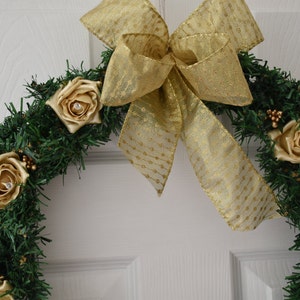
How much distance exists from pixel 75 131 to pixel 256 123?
0.88 ft

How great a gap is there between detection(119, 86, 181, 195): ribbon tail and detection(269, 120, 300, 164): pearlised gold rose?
0.51 ft

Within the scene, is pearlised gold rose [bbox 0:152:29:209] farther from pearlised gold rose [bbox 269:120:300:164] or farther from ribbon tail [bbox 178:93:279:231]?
pearlised gold rose [bbox 269:120:300:164]

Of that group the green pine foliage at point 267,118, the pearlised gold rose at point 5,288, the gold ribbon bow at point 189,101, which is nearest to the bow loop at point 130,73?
the gold ribbon bow at point 189,101

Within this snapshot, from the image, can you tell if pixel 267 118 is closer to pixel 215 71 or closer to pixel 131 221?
pixel 215 71

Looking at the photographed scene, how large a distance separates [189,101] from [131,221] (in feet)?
0.73

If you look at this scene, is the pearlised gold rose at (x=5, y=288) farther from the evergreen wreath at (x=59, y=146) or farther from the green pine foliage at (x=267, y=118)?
the green pine foliage at (x=267, y=118)

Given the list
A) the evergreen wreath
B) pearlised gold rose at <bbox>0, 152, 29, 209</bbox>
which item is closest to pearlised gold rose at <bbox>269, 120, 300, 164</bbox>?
the evergreen wreath

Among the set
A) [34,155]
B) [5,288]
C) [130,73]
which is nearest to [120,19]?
[130,73]

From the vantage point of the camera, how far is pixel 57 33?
686 millimetres

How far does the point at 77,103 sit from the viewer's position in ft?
1.97

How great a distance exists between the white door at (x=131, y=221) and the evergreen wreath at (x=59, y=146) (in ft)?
0.12

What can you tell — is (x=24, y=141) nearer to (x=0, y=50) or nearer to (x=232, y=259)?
(x=0, y=50)

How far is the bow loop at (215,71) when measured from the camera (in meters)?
0.55

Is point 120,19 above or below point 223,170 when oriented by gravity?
above
